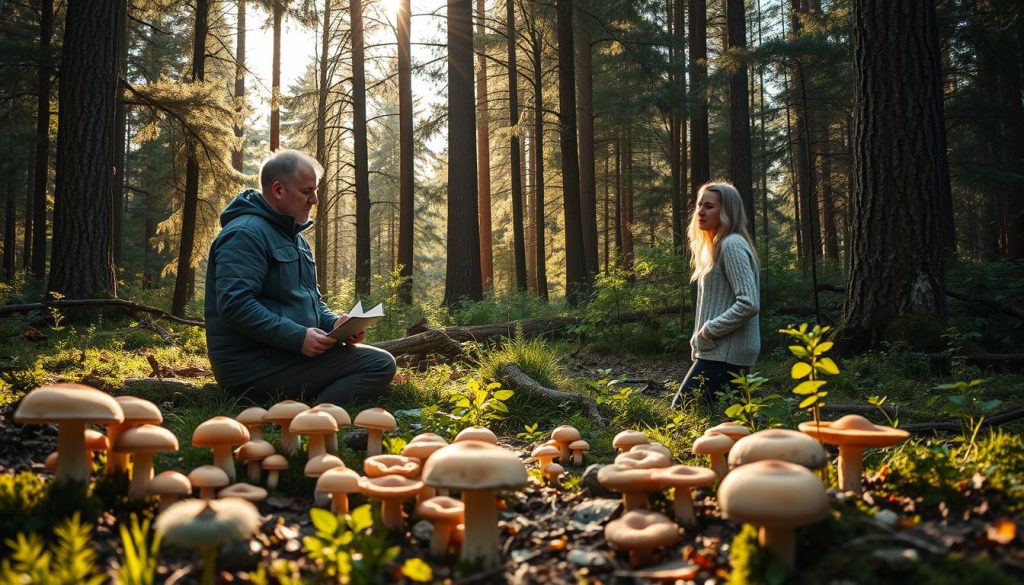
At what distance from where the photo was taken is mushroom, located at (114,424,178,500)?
2295 mm

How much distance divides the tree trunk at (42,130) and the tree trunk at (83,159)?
3.45 metres

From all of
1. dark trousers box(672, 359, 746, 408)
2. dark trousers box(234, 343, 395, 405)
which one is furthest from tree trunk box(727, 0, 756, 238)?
dark trousers box(234, 343, 395, 405)

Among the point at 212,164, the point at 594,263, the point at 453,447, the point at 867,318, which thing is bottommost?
the point at 453,447

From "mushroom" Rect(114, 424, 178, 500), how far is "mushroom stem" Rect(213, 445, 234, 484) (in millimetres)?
321

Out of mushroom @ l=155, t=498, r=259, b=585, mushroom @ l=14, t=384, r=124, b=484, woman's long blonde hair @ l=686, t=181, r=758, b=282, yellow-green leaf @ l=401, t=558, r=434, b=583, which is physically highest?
woman's long blonde hair @ l=686, t=181, r=758, b=282

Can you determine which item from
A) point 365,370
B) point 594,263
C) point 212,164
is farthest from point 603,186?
point 365,370

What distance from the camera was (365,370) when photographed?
16.3 ft

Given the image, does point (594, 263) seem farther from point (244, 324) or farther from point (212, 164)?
point (244, 324)

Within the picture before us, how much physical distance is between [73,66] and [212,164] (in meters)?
2.82

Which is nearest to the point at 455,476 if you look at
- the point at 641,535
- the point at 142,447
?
the point at 641,535

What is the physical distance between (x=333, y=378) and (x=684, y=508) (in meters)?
3.34

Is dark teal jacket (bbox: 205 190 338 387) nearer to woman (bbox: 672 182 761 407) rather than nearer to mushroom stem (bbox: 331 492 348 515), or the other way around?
mushroom stem (bbox: 331 492 348 515)

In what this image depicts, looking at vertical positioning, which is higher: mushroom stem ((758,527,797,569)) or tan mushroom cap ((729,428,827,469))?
tan mushroom cap ((729,428,827,469))

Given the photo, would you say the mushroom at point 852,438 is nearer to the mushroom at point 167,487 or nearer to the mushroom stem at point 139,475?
the mushroom at point 167,487
